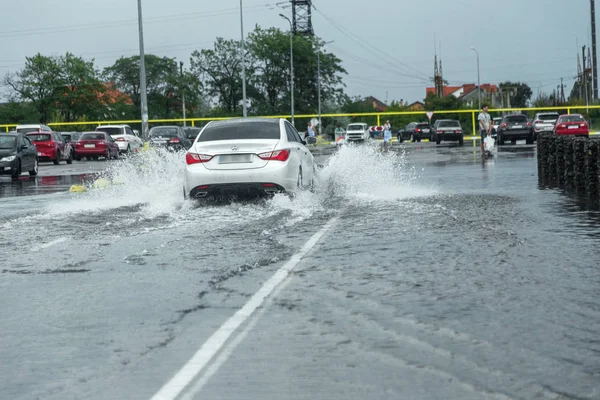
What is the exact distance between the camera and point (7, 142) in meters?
29.0

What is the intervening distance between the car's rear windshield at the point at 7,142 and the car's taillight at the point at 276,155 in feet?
55.1

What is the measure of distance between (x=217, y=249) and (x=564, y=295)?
154 inches

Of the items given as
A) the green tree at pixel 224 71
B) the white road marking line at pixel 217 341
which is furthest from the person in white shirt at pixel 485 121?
the green tree at pixel 224 71

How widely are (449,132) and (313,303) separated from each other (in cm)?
5146

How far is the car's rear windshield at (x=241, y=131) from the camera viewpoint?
14866 millimetres

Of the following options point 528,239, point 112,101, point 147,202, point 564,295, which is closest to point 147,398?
point 564,295

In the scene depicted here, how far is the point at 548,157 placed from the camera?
67.5 feet

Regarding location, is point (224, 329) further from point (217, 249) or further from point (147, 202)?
point (147, 202)

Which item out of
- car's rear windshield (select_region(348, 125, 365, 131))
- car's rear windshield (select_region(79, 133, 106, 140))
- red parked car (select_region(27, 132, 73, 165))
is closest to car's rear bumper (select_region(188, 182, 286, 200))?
red parked car (select_region(27, 132, 73, 165))

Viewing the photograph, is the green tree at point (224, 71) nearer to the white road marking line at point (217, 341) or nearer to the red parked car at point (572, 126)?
the red parked car at point (572, 126)

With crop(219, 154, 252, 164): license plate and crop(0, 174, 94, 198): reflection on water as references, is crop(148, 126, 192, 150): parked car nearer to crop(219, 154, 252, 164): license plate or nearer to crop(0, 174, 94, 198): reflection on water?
crop(0, 174, 94, 198): reflection on water

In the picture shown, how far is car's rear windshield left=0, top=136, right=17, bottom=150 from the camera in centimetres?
2880

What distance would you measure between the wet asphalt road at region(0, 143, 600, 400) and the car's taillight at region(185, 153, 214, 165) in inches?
34.6

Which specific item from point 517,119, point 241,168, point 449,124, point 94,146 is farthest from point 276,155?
point 449,124
